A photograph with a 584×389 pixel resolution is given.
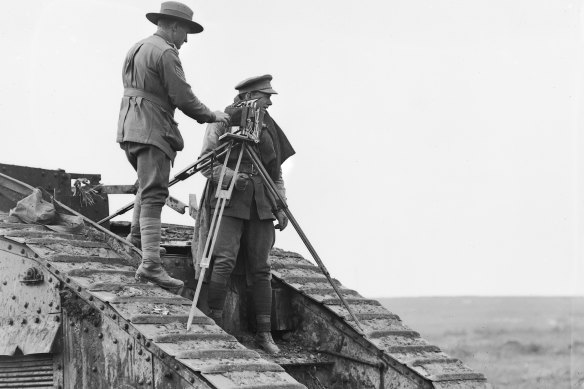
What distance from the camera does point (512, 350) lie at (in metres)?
21.2

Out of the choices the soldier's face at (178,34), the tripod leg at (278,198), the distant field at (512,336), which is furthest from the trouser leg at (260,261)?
the distant field at (512,336)

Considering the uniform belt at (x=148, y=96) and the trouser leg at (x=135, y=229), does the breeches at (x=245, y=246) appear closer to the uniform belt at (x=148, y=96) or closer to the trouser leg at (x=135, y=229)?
the trouser leg at (x=135, y=229)

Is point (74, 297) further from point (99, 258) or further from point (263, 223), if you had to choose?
point (263, 223)

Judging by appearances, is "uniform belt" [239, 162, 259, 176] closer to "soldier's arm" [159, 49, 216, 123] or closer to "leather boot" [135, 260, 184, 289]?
"soldier's arm" [159, 49, 216, 123]

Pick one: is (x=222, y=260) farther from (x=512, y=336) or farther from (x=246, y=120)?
(x=512, y=336)

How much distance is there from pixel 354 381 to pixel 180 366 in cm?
230

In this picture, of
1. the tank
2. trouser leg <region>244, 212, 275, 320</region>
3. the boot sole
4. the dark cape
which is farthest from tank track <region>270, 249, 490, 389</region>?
the boot sole

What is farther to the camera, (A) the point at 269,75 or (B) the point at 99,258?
(A) the point at 269,75

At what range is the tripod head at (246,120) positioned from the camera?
1048cm

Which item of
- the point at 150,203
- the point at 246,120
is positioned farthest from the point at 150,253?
the point at 246,120

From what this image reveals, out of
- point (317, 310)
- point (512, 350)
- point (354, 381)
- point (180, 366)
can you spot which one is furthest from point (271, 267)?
point (512, 350)

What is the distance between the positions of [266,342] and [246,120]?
168cm

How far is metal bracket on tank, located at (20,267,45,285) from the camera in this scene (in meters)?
9.66

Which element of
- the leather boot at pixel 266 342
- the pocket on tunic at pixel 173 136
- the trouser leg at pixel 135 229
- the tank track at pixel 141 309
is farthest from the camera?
the leather boot at pixel 266 342
